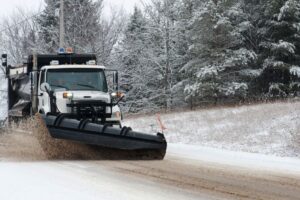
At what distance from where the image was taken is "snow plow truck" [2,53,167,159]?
11.4 meters

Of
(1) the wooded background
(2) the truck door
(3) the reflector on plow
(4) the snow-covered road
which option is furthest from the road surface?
(1) the wooded background

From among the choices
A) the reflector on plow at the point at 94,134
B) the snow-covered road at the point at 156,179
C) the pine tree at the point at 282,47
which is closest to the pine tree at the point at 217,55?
the pine tree at the point at 282,47

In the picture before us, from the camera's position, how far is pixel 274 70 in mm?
33562

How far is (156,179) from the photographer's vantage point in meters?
8.86

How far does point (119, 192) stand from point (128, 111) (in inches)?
1318

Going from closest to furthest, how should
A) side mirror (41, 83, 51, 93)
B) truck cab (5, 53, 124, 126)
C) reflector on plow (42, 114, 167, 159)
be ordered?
1. reflector on plow (42, 114, 167, 159)
2. truck cab (5, 53, 124, 126)
3. side mirror (41, 83, 51, 93)

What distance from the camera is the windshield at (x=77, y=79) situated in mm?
13180

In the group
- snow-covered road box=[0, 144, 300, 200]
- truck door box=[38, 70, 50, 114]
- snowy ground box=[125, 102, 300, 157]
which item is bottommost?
snowy ground box=[125, 102, 300, 157]

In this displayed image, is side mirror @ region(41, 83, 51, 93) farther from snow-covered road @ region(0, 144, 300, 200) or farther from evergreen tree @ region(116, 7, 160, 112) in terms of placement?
evergreen tree @ region(116, 7, 160, 112)

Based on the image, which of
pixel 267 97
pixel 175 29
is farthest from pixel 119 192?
pixel 175 29

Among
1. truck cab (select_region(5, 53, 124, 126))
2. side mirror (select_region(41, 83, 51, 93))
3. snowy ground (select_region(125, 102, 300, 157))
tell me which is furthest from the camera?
snowy ground (select_region(125, 102, 300, 157))

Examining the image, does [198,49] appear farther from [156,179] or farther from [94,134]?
[156,179]

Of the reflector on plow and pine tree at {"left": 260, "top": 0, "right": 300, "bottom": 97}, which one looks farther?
pine tree at {"left": 260, "top": 0, "right": 300, "bottom": 97}

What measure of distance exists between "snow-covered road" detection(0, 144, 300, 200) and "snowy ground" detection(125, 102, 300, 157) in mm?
1864
